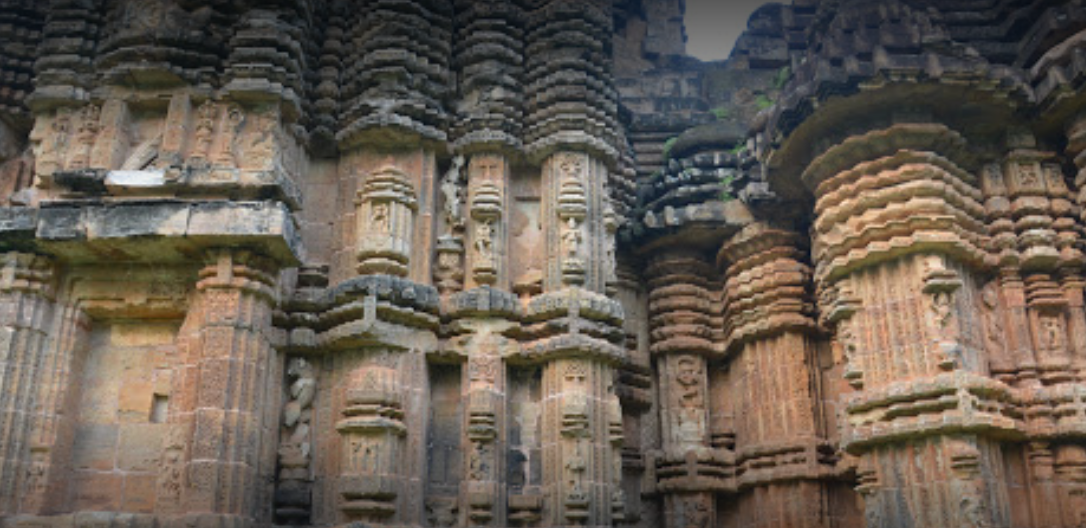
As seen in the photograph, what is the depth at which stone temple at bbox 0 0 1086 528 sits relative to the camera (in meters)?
8.66

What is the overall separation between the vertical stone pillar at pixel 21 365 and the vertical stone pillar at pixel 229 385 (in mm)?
1380

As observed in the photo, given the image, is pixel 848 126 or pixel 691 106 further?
pixel 691 106

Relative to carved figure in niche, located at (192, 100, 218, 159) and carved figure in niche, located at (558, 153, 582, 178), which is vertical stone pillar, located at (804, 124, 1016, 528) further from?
carved figure in niche, located at (192, 100, 218, 159)

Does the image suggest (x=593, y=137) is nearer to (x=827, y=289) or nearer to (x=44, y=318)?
(x=827, y=289)

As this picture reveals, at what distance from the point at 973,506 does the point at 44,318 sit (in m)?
8.87

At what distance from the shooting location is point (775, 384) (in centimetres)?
1140

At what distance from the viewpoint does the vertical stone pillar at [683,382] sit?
11352 millimetres

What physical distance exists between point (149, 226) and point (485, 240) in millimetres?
3430

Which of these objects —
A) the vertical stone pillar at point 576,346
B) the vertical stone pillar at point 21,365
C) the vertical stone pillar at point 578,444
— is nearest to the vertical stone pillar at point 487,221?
the vertical stone pillar at point 576,346

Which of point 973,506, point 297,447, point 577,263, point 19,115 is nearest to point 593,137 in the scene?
point 577,263

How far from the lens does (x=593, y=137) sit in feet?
35.1

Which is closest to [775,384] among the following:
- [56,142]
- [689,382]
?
[689,382]

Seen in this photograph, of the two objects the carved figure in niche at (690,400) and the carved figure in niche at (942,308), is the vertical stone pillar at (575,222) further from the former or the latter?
the carved figure in niche at (942,308)

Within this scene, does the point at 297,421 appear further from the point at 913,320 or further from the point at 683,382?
the point at 913,320
